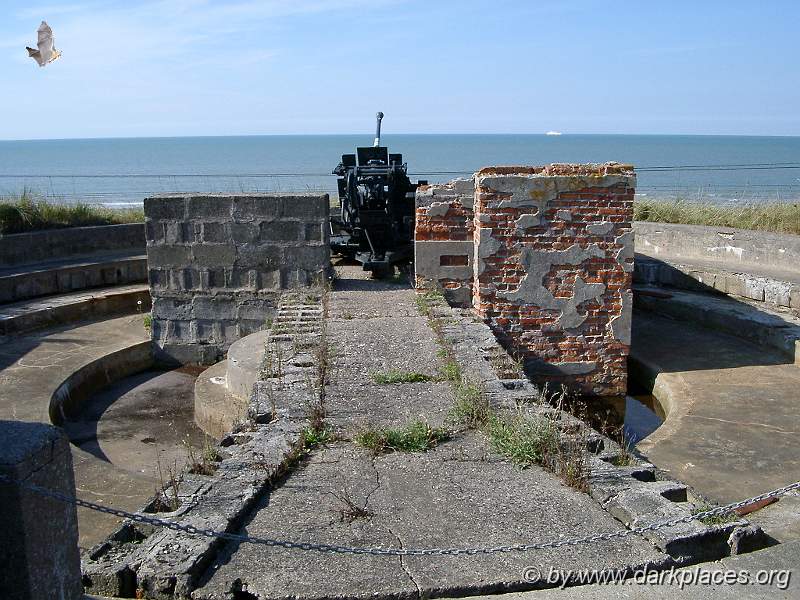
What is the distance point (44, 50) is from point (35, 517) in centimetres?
868

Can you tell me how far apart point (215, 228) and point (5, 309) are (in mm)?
3284

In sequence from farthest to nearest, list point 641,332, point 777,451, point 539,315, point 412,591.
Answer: point 641,332, point 539,315, point 777,451, point 412,591

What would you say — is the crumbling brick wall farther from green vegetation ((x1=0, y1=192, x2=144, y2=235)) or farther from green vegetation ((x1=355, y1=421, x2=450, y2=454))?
→ green vegetation ((x1=0, y1=192, x2=144, y2=235))

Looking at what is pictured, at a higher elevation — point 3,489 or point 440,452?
point 3,489

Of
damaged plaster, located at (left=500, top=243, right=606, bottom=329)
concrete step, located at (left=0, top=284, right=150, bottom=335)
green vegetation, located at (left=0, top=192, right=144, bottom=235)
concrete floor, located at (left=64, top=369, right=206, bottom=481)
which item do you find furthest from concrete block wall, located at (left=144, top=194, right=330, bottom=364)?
green vegetation, located at (left=0, top=192, right=144, bottom=235)

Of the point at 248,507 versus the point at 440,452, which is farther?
the point at 440,452

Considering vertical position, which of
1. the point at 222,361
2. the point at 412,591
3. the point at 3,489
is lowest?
the point at 222,361

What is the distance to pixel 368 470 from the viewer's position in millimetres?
4250

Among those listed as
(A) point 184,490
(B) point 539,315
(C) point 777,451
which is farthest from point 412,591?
(B) point 539,315

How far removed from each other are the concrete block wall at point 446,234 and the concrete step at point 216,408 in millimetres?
2422

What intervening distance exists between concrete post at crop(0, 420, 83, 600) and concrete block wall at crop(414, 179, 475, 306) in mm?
6141

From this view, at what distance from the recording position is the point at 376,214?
484 inches

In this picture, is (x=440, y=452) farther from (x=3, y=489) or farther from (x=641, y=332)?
(x=641, y=332)

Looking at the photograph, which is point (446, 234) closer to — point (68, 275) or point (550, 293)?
point (550, 293)
